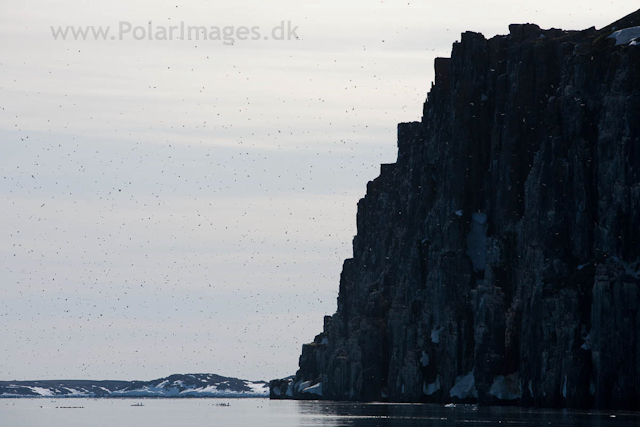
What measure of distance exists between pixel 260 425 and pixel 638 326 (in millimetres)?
51386

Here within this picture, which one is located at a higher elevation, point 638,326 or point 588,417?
point 638,326

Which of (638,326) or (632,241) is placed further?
(632,241)

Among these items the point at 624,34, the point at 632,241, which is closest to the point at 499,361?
the point at 632,241

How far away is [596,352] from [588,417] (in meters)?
29.5

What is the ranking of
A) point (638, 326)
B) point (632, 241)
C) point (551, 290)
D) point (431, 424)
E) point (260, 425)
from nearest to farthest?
point (431, 424) → point (260, 425) → point (638, 326) → point (632, 241) → point (551, 290)

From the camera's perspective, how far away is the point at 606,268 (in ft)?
500

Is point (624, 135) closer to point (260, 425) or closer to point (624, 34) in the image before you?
point (624, 34)

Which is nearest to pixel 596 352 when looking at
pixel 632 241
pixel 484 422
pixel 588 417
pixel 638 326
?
pixel 638 326

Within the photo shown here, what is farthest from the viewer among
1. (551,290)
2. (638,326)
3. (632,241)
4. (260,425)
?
(551,290)

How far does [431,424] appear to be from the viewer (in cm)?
11819

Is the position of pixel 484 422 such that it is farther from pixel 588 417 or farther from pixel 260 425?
pixel 260 425

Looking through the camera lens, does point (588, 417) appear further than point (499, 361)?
No

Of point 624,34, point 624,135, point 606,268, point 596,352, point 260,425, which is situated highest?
point 624,34

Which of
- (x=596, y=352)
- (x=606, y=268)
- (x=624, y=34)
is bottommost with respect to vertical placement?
(x=596, y=352)
